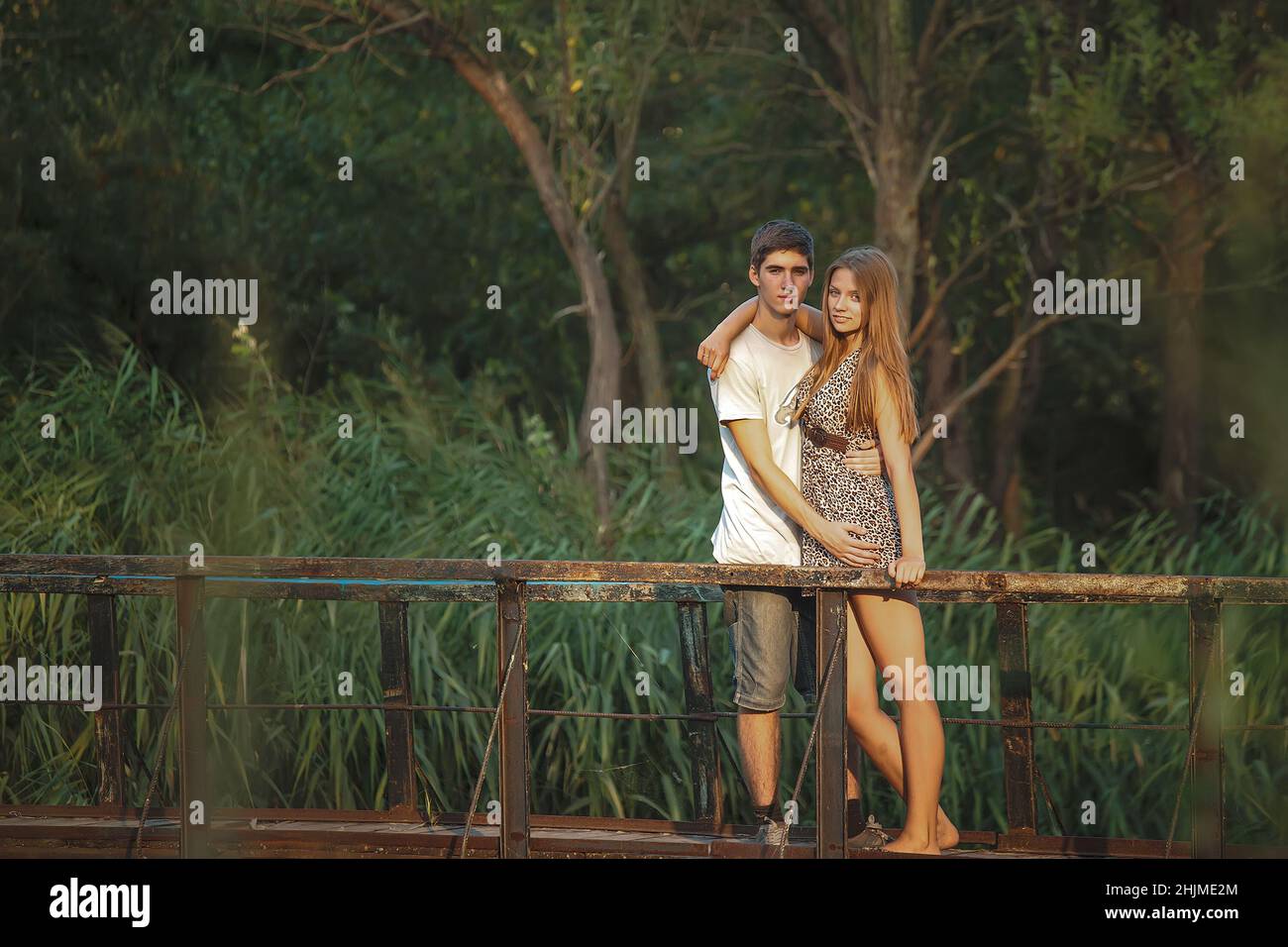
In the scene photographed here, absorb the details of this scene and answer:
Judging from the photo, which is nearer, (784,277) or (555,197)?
(784,277)

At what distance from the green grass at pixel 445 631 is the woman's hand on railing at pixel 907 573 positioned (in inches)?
102

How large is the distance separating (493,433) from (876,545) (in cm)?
442

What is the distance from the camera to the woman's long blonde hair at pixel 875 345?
452cm

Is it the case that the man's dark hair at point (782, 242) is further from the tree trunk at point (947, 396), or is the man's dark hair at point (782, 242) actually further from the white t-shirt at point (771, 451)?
the tree trunk at point (947, 396)

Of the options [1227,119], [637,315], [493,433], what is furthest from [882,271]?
[637,315]

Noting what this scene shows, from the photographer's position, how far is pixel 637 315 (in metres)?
12.9

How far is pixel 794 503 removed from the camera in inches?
178

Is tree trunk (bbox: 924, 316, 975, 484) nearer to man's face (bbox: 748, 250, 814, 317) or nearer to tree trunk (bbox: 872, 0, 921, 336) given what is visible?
tree trunk (bbox: 872, 0, 921, 336)

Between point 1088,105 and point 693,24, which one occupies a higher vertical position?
point 693,24

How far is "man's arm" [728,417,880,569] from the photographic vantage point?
451 centimetres

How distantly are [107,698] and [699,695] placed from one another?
1.97m

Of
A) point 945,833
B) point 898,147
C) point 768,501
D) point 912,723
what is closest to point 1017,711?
point 945,833

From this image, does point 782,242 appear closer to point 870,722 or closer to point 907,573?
point 907,573
